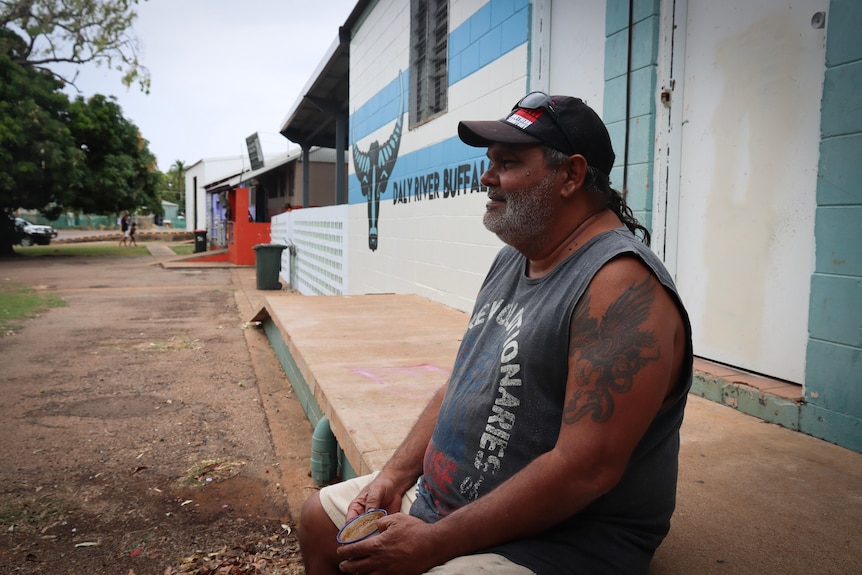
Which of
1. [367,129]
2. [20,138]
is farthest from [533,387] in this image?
[20,138]

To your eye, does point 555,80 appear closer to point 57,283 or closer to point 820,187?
point 820,187

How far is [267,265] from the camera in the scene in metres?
14.5

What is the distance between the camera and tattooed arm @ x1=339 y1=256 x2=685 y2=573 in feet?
4.42

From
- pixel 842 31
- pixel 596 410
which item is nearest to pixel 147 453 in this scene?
pixel 596 410

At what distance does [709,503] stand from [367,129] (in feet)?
30.1

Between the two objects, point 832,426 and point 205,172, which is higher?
point 205,172

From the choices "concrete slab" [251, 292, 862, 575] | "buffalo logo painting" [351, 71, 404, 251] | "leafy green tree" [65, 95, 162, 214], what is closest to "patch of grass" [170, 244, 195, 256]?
"leafy green tree" [65, 95, 162, 214]

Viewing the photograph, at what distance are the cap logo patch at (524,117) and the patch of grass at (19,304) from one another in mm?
8988

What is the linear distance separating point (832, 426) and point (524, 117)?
6.95 ft

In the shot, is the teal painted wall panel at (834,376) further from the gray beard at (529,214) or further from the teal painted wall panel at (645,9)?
the teal painted wall panel at (645,9)

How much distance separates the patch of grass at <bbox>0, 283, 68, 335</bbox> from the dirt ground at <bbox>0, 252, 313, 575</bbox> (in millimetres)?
619

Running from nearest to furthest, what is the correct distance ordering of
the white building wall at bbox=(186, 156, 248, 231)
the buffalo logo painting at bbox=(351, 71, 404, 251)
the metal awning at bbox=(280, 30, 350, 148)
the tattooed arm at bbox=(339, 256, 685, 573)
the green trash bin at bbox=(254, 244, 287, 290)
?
the tattooed arm at bbox=(339, 256, 685, 573), the buffalo logo painting at bbox=(351, 71, 404, 251), the metal awning at bbox=(280, 30, 350, 148), the green trash bin at bbox=(254, 244, 287, 290), the white building wall at bbox=(186, 156, 248, 231)

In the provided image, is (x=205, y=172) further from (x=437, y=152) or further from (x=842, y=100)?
(x=842, y=100)

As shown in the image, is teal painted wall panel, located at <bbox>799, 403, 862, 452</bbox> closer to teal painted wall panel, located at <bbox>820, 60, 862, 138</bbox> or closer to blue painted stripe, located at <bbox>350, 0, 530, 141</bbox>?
teal painted wall panel, located at <bbox>820, 60, 862, 138</bbox>
